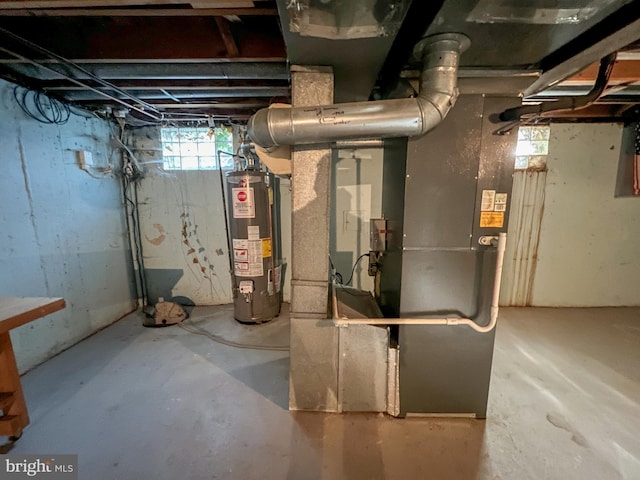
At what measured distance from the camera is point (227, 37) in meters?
1.54

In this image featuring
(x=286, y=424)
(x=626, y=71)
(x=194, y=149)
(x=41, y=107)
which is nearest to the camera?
(x=286, y=424)

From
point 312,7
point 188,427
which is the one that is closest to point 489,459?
point 188,427

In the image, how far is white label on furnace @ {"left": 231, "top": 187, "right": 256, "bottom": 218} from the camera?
257cm

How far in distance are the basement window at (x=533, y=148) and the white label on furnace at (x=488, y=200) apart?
7.51 ft

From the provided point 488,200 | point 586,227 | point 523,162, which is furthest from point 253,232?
point 586,227

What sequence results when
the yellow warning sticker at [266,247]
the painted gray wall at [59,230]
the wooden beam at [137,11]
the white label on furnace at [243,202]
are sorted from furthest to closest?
the yellow warning sticker at [266,247] → the white label on furnace at [243,202] → the painted gray wall at [59,230] → the wooden beam at [137,11]

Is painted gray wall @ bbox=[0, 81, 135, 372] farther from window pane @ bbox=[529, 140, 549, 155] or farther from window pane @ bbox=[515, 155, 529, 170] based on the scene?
window pane @ bbox=[529, 140, 549, 155]

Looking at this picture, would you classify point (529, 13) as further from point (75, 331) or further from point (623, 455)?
point (75, 331)

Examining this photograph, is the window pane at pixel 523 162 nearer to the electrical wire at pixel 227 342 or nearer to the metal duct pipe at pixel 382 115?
the metal duct pipe at pixel 382 115

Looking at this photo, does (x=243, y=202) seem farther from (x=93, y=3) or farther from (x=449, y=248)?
(x=449, y=248)

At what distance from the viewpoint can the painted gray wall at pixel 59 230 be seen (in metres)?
2.01

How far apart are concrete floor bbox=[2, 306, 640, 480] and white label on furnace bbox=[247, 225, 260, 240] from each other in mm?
1052

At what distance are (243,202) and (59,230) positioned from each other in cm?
162

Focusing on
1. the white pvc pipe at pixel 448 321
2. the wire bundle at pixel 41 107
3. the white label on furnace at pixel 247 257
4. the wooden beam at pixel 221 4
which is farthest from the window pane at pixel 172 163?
the white pvc pipe at pixel 448 321
